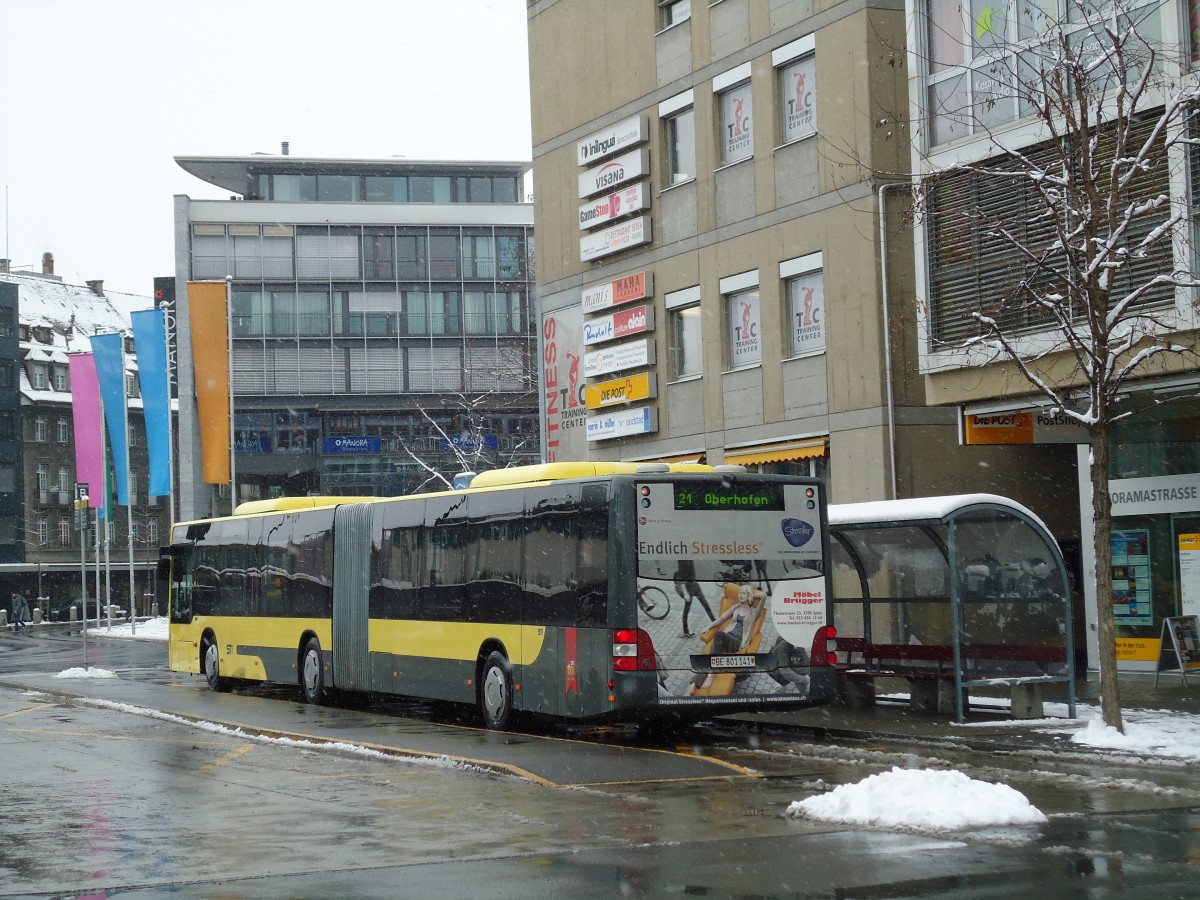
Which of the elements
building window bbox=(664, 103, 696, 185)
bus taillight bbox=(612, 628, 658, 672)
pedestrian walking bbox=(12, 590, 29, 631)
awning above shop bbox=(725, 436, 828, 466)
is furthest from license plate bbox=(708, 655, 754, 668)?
pedestrian walking bbox=(12, 590, 29, 631)

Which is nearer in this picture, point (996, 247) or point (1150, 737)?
point (1150, 737)

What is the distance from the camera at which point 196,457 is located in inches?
3214

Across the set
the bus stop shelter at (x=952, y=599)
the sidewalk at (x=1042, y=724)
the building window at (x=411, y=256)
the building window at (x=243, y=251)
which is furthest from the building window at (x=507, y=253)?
the sidewalk at (x=1042, y=724)

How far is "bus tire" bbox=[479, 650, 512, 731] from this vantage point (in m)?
19.2

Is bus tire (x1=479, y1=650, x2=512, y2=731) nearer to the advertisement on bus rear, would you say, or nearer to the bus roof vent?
the advertisement on bus rear

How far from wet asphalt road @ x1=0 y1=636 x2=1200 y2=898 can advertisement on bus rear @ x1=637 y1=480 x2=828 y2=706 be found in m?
0.73

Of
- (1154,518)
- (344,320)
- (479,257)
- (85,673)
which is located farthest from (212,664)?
(479,257)

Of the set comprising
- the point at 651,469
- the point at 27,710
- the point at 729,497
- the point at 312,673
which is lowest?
the point at 27,710

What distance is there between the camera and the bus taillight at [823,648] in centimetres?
1794

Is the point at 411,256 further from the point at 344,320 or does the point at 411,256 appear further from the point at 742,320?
the point at 742,320

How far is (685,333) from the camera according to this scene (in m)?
31.0

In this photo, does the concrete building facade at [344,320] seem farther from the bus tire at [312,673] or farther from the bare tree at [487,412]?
the bus tire at [312,673]

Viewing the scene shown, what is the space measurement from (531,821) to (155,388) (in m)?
40.9

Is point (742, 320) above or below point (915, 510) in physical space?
above
